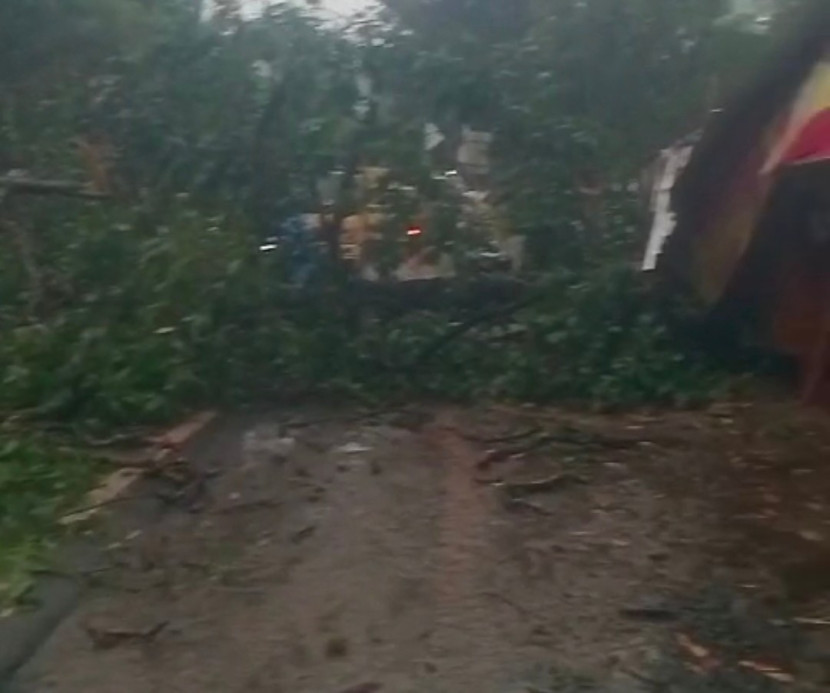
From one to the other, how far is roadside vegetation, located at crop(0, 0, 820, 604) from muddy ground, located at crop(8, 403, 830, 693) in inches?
43.7

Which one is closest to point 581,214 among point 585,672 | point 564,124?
point 564,124

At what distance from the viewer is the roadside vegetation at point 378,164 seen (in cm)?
906

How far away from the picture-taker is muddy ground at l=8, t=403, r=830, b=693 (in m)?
4.57

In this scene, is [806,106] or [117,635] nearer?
[117,635]

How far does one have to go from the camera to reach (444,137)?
971 cm

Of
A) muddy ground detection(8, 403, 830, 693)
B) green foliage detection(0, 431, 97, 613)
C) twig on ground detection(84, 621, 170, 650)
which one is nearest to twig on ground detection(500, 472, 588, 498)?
muddy ground detection(8, 403, 830, 693)

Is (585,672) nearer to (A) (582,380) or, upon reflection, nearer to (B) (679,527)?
(B) (679,527)

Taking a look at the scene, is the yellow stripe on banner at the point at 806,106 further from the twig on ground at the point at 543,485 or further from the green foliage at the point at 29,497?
the green foliage at the point at 29,497

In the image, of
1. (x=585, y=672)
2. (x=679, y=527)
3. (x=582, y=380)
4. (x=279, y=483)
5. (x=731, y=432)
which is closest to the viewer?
(x=585, y=672)

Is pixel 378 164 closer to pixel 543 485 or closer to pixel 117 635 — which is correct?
pixel 543 485

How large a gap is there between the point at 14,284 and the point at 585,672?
5899 millimetres

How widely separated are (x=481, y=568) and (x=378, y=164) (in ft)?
14.6

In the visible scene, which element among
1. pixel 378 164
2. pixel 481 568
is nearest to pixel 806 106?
pixel 481 568

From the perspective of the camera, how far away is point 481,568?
5641 mm
